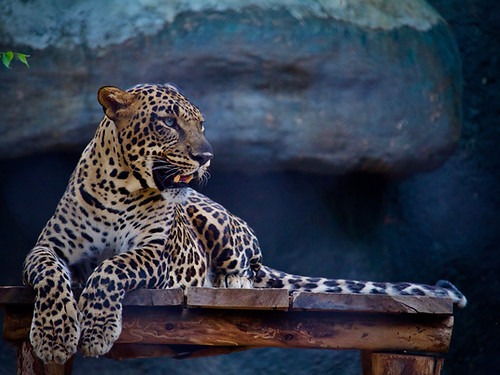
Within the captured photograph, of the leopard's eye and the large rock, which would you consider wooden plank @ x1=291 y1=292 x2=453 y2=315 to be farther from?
the large rock

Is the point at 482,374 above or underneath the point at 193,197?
underneath

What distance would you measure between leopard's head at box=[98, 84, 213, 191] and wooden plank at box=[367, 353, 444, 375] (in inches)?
56.3

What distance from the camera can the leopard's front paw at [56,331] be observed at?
4.83m

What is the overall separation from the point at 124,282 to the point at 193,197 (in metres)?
1.65

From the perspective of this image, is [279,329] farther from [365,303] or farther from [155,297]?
[155,297]

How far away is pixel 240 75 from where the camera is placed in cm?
780

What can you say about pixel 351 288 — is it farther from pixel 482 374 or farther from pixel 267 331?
pixel 482 374

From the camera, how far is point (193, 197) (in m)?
6.70

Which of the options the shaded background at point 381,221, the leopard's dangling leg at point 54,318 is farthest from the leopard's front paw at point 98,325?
the shaded background at point 381,221

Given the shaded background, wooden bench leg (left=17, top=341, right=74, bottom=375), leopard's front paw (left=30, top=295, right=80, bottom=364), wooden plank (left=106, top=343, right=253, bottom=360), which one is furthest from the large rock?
leopard's front paw (left=30, top=295, right=80, bottom=364)

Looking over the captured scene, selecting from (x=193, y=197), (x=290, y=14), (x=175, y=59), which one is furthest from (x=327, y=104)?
(x=193, y=197)

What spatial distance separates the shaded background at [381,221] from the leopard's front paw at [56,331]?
135 inches

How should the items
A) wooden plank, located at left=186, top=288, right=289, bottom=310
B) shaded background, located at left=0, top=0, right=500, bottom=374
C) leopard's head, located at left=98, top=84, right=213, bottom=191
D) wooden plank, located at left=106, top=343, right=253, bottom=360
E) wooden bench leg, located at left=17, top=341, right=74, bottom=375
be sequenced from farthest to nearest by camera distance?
shaded background, located at left=0, top=0, right=500, bottom=374, leopard's head, located at left=98, top=84, right=213, bottom=191, wooden plank, located at left=106, top=343, right=253, bottom=360, wooden bench leg, located at left=17, top=341, right=74, bottom=375, wooden plank, located at left=186, top=288, right=289, bottom=310

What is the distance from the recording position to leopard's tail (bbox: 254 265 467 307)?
19.3 feet
